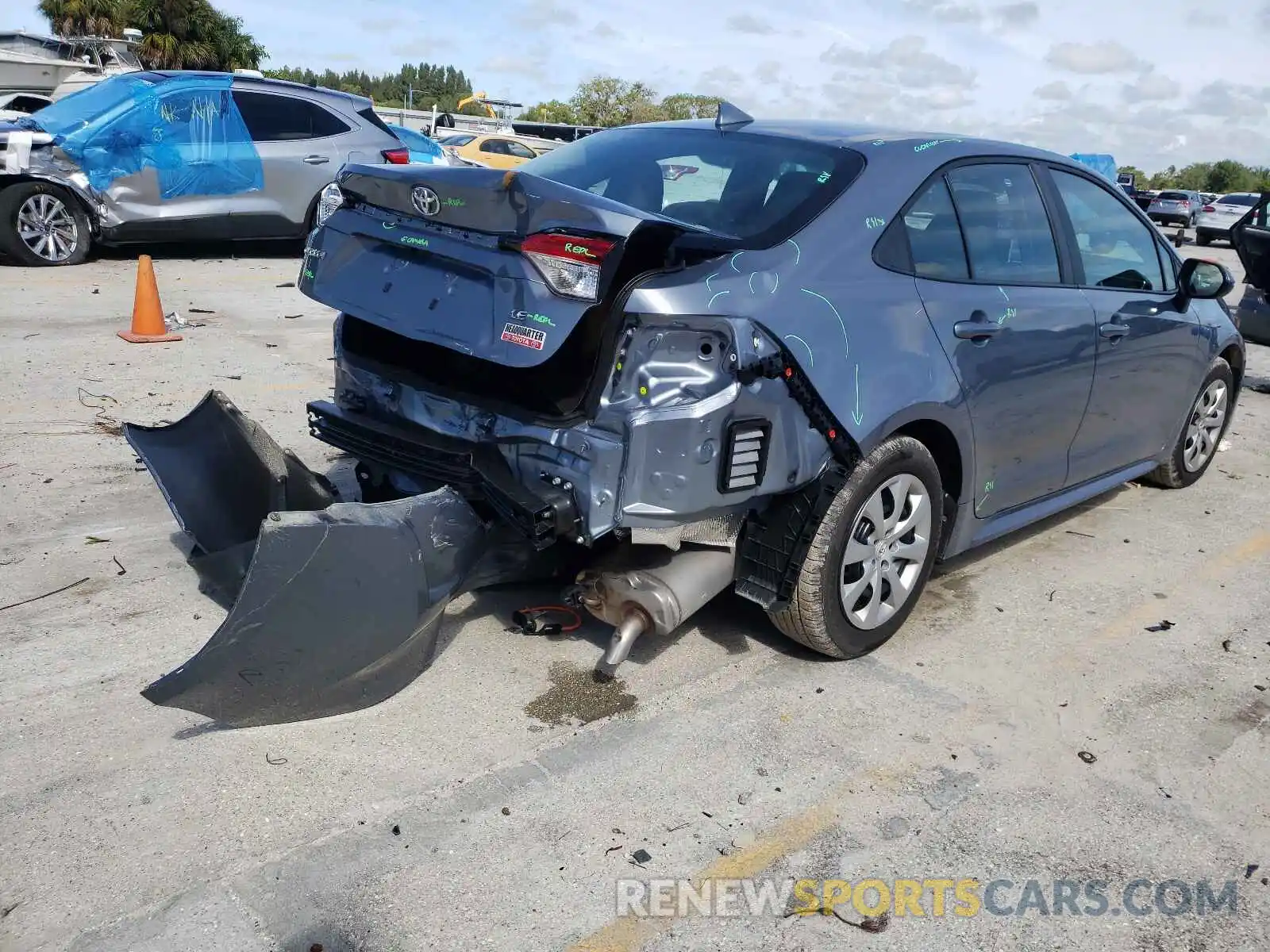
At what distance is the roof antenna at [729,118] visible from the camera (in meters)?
4.29

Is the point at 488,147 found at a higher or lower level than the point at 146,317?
higher

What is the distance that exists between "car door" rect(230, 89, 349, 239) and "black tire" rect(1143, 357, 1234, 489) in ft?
28.8

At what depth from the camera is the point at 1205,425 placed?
6.29 metres

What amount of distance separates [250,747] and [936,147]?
3102mm

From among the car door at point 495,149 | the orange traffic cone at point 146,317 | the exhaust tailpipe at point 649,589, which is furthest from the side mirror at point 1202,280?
the car door at point 495,149

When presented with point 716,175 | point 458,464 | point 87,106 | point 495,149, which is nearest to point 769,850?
point 458,464

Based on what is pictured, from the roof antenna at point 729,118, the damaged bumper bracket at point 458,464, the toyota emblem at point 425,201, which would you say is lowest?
the damaged bumper bracket at point 458,464

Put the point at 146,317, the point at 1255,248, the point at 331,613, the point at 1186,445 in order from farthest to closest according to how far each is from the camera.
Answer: the point at 1255,248 → the point at 146,317 → the point at 1186,445 → the point at 331,613

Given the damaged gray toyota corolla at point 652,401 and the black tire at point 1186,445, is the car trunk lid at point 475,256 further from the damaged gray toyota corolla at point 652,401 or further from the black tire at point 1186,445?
the black tire at point 1186,445

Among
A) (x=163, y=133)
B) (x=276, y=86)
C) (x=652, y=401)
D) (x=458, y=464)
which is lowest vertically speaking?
(x=458, y=464)

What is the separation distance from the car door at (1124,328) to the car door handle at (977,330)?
0.85 metres

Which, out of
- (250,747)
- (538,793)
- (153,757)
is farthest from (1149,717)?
(153,757)

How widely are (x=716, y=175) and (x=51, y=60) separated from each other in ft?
78.0

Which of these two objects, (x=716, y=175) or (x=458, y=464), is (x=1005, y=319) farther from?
(x=458, y=464)
